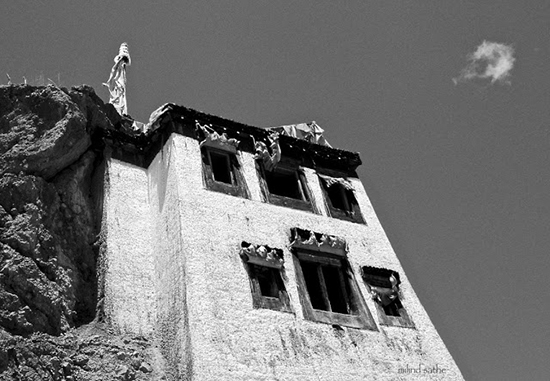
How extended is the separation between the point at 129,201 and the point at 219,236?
322 centimetres

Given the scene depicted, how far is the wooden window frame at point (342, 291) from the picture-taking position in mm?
15719

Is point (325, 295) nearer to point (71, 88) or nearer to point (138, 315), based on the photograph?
point (138, 315)

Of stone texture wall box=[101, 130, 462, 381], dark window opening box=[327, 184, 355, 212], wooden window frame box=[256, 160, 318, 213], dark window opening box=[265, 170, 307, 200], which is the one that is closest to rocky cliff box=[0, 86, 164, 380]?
stone texture wall box=[101, 130, 462, 381]

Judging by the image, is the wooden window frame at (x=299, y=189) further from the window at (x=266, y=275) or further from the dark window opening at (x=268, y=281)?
the dark window opening at (x=268, y=281)

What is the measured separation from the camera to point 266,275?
16.0 meters

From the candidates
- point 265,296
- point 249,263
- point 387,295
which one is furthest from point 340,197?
point 265,296

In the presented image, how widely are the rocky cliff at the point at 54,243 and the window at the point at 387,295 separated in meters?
6.54

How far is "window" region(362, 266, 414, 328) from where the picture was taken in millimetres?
16895

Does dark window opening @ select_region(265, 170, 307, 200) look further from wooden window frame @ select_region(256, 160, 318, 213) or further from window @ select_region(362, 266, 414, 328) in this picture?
window @ select_region(362, 266, 414, 328)

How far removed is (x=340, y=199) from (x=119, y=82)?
9509mm

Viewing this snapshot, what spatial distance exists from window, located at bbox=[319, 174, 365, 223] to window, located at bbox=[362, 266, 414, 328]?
2.29 m

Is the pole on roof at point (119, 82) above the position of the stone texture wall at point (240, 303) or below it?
above

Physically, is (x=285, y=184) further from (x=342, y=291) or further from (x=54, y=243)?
(x=54, y=243)

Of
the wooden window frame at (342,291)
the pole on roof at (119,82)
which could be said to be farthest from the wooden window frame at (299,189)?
the pole on roof at (119,82)
